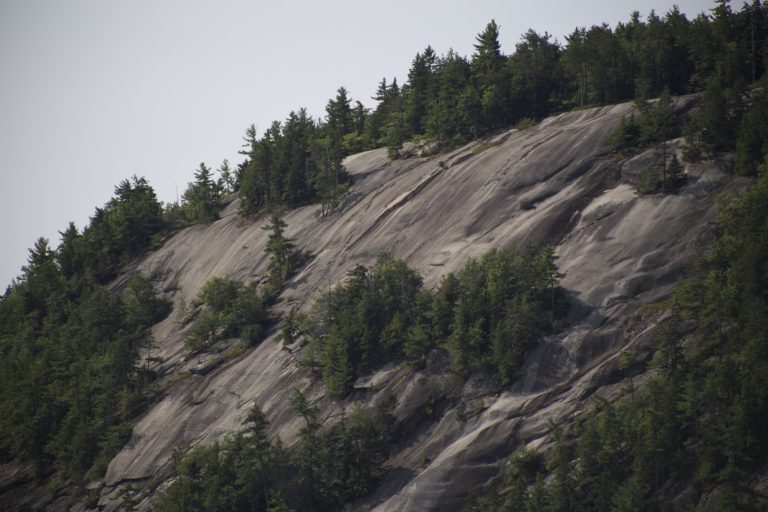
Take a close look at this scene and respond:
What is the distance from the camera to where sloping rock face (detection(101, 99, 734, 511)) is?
62.8 meters

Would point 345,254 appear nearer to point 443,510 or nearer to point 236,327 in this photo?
point 236,327

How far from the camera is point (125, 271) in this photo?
11306 cm

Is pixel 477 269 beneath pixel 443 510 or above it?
above

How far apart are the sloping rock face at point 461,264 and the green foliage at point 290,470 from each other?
1.90m

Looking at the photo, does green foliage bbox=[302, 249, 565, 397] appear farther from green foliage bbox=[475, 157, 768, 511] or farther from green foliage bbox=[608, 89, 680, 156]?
green foliage bbox=[608, 89, 680, 156]

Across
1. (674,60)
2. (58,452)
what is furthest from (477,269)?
(58,452)

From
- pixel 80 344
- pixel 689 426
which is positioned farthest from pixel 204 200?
pixel 689 426

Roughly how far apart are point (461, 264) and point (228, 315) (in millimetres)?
25112

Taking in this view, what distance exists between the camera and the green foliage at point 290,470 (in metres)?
65.9

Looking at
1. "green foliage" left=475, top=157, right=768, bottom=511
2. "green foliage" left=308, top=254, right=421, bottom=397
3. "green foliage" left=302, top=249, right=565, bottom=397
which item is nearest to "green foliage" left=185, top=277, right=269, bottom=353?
"green foliage" left=302, top=249, right=565, bottom=397

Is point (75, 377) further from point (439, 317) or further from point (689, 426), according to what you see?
point (689, 426)

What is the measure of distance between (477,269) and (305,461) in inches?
812

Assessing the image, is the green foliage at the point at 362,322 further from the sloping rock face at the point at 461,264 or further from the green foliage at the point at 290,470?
the green foliage at the point at 290,470

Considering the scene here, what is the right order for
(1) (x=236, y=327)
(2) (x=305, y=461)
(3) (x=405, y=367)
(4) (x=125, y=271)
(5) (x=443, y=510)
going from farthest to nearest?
(4) (x=125, y=271) → (1) (x=236, y=327) → (3) (x=405, y=367) → (2) (x=305, y=461) → (5) (x=443, y=510)
